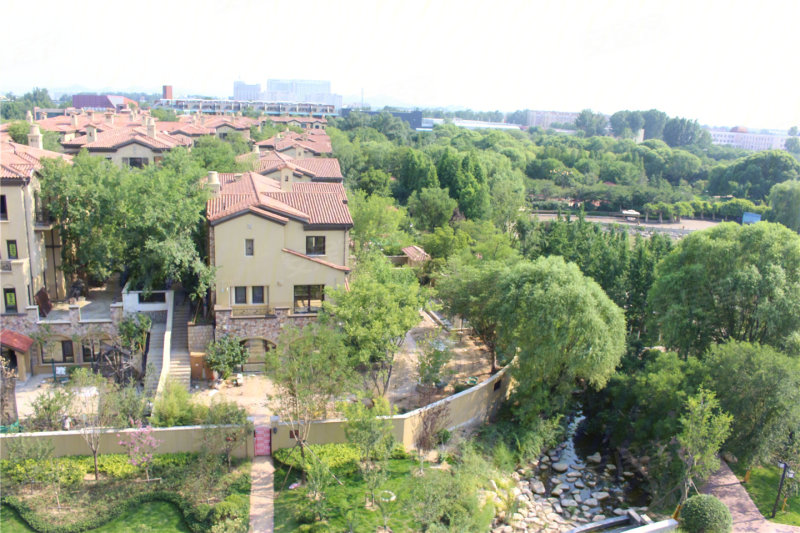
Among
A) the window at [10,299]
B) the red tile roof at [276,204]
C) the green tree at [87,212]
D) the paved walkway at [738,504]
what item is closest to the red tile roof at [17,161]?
the green tree at [87,212]

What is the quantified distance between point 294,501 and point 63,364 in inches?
512

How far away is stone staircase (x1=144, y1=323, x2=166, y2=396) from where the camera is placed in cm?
2394

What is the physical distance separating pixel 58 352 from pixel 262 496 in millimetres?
12323

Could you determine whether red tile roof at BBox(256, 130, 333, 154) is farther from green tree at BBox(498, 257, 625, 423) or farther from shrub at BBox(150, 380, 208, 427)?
shrub at BBox(150, 380, 208, 427)

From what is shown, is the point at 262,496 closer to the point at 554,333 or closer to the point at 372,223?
the point at 554,333

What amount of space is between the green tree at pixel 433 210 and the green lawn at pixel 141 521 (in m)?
37.6

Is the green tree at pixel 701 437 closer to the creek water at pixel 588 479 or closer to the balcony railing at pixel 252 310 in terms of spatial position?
the creek water at pixel 588 479

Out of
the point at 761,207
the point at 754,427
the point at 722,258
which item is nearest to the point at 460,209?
the point at 722,258

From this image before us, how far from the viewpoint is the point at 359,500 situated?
20.0 meters

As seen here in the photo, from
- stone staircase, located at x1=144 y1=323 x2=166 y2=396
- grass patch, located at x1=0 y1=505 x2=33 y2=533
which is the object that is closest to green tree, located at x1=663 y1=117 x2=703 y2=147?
stone staircase, located at x1=144 y1=323 x2=166 y2=396

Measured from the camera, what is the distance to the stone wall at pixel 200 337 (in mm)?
26297

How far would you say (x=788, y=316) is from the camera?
2453 cm

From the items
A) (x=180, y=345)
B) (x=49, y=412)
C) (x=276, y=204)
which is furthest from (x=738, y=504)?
(x=49, y=412)

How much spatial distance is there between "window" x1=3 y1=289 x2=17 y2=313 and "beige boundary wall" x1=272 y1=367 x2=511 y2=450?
42.2ft
